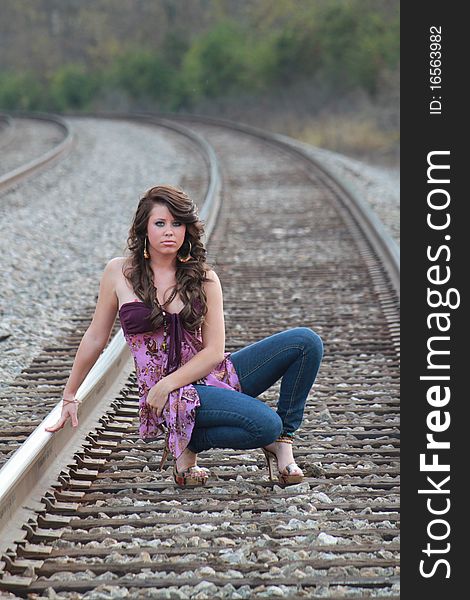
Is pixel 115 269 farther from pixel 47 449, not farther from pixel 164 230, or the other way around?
pixel 47 449

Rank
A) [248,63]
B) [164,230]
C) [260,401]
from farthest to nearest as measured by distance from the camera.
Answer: [248,63], [260,401], [164,230]

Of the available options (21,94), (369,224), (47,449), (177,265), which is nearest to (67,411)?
(47,449)

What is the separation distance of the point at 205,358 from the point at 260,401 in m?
0.32

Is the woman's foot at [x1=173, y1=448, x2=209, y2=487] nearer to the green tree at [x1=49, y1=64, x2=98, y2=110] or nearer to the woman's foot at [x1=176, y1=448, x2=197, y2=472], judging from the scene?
the woman's foot at [x1=176, y1=448, x2=197, y2=472]

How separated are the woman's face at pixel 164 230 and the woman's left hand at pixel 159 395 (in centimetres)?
51

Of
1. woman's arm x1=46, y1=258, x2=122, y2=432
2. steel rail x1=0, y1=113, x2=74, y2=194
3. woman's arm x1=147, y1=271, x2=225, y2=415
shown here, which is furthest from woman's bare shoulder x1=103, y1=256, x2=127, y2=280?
steel rail x1=0, y1=113, x2=74, y2=194

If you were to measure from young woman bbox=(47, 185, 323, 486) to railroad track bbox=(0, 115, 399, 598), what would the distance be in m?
0.18

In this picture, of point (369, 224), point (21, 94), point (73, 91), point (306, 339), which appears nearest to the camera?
point (306, 339)

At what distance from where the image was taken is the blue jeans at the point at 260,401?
431cm

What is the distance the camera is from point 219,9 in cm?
6469

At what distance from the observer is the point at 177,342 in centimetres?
429

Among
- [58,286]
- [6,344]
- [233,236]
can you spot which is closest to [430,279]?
[6,344]

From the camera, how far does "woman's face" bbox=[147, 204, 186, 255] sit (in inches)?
165

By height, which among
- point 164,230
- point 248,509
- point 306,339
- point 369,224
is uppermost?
point 369,224
